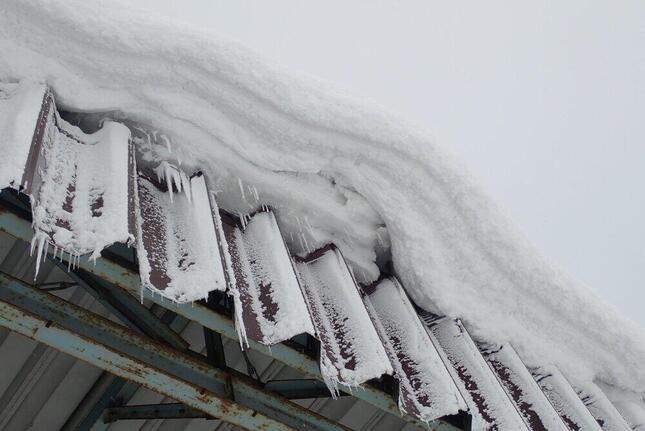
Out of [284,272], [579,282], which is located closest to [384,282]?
[284,272]

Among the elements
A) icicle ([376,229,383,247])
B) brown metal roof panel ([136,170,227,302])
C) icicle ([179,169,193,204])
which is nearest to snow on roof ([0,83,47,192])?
brown metal roof panel ([136,170,227,302])

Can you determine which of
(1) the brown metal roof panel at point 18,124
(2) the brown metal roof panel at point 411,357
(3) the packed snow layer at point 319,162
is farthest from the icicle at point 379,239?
(1) the brown metal roof panel at point 18,124

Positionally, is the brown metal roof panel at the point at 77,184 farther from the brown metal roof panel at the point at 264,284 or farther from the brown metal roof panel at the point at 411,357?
the brown metal roof panel at the point at 411,357

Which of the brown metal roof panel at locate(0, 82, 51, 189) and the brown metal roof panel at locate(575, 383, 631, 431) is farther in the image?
the brown metal roof panel at locate(575, 383, 631, 431)

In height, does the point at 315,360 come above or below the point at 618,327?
below

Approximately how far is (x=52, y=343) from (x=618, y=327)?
256 cm

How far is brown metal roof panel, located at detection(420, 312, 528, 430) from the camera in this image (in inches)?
80.0

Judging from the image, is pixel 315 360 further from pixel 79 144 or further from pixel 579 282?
pixel 579 282

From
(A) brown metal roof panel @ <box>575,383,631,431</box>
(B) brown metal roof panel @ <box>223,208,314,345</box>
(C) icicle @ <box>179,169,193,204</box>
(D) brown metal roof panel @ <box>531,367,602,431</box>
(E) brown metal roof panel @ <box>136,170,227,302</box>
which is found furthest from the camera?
(A) brown metal roof panel @ <box>575,383,631,431</box>

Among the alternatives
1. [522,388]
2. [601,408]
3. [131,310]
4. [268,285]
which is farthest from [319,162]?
[601,408]

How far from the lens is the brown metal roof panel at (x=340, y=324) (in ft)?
5.92

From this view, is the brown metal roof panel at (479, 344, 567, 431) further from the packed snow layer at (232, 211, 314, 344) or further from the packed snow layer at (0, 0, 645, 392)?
the packed snow layer at (232, 211, 314, 344)

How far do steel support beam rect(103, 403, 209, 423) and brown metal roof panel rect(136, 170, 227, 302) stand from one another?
112cm

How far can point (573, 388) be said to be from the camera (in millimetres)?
2768
